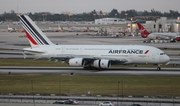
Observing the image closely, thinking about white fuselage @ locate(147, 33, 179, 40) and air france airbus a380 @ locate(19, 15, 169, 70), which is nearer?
air france airbus a380 @ locate(19, 15, 169, 70)

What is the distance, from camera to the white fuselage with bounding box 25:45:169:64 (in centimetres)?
6944

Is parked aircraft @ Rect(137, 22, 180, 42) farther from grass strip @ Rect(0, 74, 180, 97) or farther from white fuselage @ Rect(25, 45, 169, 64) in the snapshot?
grass strip @ Rect(0, 74, 180, 97)

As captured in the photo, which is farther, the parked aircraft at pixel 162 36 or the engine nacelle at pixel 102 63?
the parked aircraft at pixel 162 36

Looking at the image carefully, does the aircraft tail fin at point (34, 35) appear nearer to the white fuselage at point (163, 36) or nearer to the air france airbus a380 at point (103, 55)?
the air france airbus a380 at point (103, 55)

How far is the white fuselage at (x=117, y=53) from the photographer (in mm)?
69438

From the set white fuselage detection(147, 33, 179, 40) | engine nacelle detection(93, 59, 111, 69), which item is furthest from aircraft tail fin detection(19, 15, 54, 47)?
white fuselage detection(147, 33, 179, 40)

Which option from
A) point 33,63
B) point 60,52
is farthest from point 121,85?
point 33,63

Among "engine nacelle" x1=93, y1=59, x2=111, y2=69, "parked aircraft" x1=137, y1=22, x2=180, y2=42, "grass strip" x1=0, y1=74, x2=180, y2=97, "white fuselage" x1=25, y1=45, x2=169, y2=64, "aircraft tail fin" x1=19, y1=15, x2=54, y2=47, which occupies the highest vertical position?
"aircraft tail fin" x1=19, y1=15, x2=54, y2=47

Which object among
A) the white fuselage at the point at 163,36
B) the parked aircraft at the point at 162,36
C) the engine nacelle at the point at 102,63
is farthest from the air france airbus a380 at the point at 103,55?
the white fuselage at the point at 163,36

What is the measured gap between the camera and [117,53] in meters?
70.3

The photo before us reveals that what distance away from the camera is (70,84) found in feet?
184

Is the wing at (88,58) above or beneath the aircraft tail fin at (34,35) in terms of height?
beneath

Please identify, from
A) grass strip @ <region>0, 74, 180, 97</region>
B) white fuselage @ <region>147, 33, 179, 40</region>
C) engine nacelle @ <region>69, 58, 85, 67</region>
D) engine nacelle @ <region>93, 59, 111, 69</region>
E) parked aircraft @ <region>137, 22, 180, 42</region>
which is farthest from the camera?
white fuselage @ <region>147, 33, 179, 40</region>

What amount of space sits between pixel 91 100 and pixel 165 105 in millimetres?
6925
